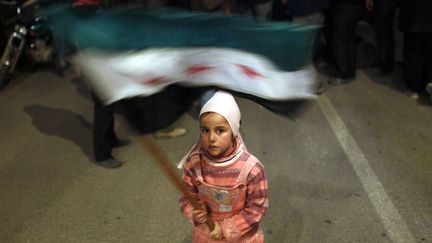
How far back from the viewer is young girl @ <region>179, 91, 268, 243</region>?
189cm

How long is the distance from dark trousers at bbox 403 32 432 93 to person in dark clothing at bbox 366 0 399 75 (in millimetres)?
688

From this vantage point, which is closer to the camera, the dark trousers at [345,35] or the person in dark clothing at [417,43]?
the person in dark clothing at [417,43]

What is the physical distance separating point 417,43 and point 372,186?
89.7 inches

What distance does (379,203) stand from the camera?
3.54 m

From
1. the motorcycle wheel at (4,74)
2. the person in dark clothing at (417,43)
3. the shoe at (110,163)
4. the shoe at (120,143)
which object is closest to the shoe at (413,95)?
the person in dark clothing at (417,43)

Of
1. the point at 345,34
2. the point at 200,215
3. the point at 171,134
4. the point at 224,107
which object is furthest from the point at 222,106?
the point at 345,34

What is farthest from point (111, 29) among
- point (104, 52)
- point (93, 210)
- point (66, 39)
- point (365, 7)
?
point (365, 7)

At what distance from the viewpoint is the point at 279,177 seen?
3.96 m

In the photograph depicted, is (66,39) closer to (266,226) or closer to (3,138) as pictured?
(266,226)

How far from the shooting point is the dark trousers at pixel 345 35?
5.64 metres

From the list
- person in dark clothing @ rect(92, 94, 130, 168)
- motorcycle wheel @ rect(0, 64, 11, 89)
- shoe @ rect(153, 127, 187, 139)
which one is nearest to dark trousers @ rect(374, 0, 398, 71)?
shoe @ rect(153, 127, 187, 139)

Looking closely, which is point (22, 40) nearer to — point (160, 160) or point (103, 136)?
point (103, 136)

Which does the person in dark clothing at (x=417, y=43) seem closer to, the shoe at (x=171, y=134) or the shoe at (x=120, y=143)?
the shoe at (x=171, y=134)

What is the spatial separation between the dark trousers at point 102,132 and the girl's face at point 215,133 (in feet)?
7.50
